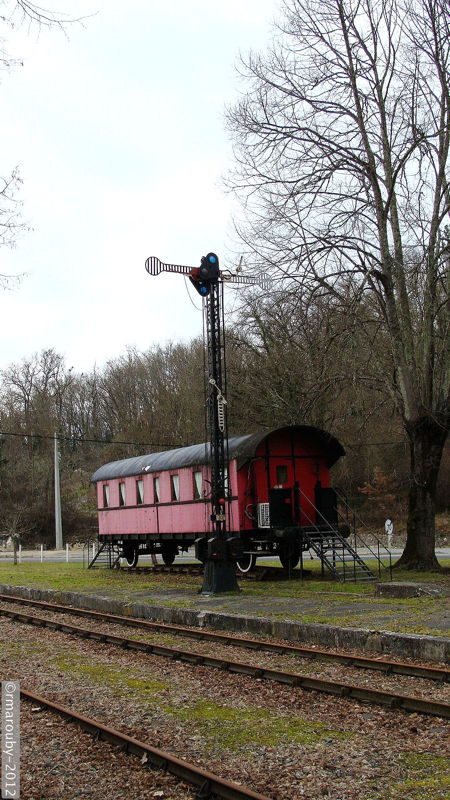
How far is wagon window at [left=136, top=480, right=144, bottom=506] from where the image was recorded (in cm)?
2585

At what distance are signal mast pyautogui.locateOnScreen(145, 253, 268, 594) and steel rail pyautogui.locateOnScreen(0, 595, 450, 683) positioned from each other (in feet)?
7.16

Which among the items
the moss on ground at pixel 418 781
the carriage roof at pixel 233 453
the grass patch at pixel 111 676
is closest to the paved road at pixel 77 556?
the carriage roof at pixel 233 453

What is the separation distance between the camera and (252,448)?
67.3 ft

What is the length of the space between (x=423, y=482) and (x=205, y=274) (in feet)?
26.2

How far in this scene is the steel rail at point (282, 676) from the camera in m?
7.32

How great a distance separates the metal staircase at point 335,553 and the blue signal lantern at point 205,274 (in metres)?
6.56

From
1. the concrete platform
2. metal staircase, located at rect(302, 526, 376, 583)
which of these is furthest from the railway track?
metal staircase, located at rect(302, 526, 376, 583)

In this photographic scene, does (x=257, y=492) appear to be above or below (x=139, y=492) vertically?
below

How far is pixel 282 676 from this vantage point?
884 centimetres

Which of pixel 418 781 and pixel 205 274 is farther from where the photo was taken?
pixel 205 274

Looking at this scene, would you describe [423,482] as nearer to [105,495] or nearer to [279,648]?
[279,648]

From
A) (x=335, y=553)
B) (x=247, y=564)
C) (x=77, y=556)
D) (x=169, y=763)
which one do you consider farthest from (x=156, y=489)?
(x=169, y=763)

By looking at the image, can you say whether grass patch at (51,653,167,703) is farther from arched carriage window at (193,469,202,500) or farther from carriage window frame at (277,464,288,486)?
arched carriage window at (193,469,202,500)

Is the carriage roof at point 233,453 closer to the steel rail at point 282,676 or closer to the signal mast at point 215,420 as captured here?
the signal mast at point 215,420
